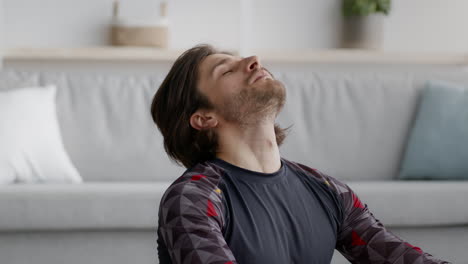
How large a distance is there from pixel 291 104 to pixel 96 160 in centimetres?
89

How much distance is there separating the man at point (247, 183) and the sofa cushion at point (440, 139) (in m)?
1.53

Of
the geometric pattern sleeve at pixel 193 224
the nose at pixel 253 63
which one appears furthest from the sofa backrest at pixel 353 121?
the geometric pattern sleeve at pixel 193 224

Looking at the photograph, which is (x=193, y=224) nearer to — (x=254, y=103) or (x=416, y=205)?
(x=254, y=103)

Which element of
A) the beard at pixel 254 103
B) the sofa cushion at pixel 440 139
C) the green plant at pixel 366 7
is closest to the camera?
the beard at pixel 254 103

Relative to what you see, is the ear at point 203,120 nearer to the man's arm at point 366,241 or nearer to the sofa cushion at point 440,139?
the man's arm at point 366,241

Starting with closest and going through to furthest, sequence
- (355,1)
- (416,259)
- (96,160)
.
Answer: (416,259) < (96,160) < (355,1)

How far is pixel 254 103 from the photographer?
1354mm

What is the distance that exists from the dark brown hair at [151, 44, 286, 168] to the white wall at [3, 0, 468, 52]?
272 centimetres

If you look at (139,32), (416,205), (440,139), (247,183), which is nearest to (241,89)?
(247,183)

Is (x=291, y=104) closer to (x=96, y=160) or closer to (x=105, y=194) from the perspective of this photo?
(x=96, y=160)

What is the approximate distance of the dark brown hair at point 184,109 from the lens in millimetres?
1413

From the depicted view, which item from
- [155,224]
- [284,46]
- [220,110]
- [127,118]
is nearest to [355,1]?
[284,46]

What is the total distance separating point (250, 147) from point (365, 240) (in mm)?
300

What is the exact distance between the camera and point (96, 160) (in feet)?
9.41
